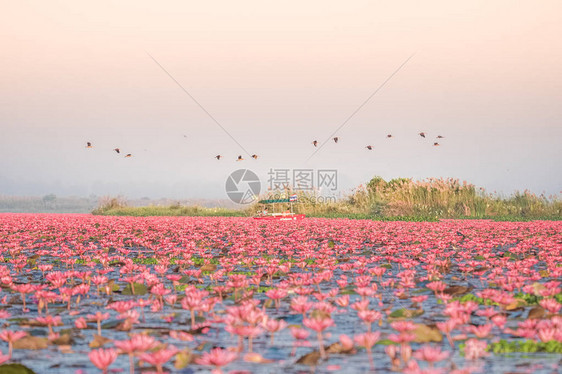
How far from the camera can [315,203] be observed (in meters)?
42.5

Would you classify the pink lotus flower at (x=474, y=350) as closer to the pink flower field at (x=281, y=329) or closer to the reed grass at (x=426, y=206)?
the pink flower field at (x=281, y=329)

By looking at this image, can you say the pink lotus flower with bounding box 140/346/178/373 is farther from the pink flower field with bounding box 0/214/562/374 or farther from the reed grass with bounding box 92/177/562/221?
the reed grass with bounding box 92/177/562/221

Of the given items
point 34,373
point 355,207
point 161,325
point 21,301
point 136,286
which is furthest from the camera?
point 355,207

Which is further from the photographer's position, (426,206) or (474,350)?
(426,206)

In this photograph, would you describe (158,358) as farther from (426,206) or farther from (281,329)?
(426,206)

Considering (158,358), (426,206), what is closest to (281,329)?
(158,358)

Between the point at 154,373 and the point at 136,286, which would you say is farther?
the point at 136,286

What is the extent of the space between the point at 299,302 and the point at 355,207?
34934 millimetres

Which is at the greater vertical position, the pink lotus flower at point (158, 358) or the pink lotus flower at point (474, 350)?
the pink lotus flower at point (158, 358)

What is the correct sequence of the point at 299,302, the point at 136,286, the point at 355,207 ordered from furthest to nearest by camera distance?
1. the point at 355,207
2. the point at 136,286
3. the point at 299,302

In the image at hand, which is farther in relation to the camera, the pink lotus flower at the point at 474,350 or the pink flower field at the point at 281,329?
the pink lotus flower at the point at 474,350

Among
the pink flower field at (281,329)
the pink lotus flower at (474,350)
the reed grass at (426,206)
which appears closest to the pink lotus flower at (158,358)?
the pink flower field at (281,329)

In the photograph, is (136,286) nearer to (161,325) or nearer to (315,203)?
(161,325)

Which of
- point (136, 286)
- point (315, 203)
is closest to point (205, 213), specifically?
point (315, 203)
